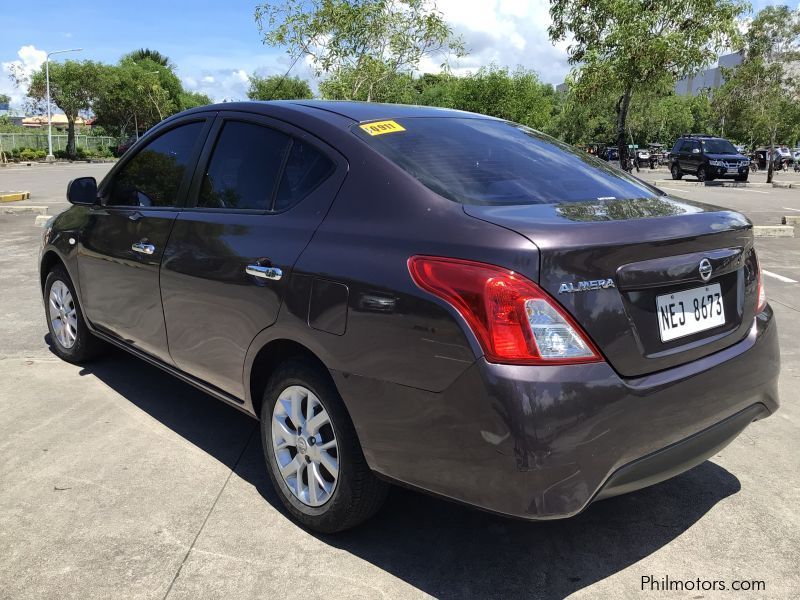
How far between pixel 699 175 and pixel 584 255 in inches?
1155

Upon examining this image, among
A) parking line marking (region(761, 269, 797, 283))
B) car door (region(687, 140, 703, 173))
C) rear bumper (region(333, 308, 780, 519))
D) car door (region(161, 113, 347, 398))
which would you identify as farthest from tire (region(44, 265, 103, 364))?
car door (region(687, 140, 703, 173))

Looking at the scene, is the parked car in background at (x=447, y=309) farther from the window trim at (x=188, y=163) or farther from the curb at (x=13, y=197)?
the curb at (x=13, y=197)

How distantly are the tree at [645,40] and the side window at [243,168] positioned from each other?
15081mm

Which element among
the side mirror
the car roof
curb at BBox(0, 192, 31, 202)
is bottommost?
curb at BBox(0, 192, 31, 202)

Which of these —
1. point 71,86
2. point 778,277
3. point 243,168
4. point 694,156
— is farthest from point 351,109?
point 71,86

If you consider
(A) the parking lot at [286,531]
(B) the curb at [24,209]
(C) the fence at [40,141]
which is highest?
(C) the fence at [40,141]

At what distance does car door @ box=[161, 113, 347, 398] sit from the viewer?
282 cm

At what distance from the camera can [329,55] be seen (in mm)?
13375

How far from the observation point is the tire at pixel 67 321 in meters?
4.70

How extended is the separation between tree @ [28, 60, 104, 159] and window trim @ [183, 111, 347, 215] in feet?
175

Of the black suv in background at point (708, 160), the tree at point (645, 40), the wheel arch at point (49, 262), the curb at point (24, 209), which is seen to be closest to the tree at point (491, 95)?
the black suv in background at point (708, 160)

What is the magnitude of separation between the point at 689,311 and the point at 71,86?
55700 millimetres

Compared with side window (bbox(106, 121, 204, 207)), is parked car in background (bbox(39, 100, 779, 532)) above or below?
below

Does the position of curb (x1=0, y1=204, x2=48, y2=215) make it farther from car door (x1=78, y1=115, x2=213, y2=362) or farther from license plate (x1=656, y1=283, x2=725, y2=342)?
license plate (x1=656, y1=283, x2=725, y2=342)
